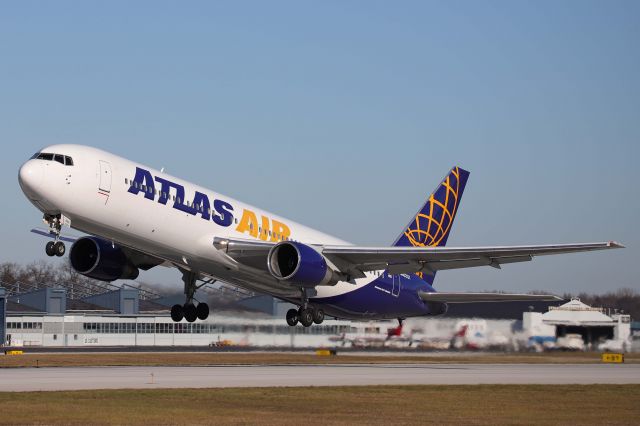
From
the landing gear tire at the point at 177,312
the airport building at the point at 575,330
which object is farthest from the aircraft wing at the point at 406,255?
the airport building at the point at 575,330

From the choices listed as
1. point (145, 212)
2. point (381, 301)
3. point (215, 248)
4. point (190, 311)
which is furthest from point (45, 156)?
point (381, 301)

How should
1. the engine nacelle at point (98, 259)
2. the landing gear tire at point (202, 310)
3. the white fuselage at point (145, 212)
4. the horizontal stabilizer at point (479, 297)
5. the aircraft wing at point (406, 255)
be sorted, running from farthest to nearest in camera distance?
1. the landing gear tire at point (202, 310)
2. the horizontal stabilizer at point (479, 297)
3. the engine nacelle at point (98, 259)
4. the aircraft wing at point (406, 255)
5. the white fuselage at point (145, 212)

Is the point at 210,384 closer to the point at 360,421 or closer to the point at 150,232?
the point at 150,232

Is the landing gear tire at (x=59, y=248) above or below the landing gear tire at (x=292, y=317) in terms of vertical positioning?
above

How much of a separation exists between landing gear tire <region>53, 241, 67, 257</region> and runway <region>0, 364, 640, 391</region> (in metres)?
4.55

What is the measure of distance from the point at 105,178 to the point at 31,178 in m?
2.55

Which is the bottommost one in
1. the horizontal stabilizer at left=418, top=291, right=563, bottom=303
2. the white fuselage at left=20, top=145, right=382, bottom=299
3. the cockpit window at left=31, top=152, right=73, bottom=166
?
the horizontal stabilizer at left=418, top=291, right=563, bottom=303

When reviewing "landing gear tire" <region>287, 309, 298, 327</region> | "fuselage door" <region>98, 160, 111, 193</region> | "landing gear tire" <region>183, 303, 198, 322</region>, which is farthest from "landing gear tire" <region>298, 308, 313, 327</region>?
"fuselage door" <region>98, 160, 111, 193</region>

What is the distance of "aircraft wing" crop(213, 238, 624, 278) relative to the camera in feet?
129

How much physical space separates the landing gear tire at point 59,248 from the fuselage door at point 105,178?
2.28 meters

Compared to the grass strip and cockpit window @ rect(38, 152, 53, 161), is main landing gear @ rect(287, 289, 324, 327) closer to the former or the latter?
the grass strip

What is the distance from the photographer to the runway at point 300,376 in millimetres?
38312

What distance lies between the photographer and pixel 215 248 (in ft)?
128

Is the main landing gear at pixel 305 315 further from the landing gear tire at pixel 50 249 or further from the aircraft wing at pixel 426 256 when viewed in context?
the landing gear tire at pixel 50 249
